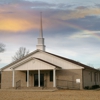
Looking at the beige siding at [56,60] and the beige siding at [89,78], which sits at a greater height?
the beige siding at [56,60]

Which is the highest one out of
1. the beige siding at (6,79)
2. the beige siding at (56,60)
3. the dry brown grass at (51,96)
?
the beige siding at (56,60)

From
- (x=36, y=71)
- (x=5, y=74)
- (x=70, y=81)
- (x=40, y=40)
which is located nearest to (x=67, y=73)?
(x=70, y=81)

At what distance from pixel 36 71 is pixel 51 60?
2.84 metres

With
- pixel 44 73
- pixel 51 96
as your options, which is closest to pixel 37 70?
pixel 44 73

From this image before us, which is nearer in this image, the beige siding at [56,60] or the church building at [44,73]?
the church building at [44,73]

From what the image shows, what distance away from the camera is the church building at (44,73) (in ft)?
127

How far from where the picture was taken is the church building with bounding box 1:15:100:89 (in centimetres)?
3869

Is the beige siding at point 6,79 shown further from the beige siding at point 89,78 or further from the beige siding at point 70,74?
the beige siding at point 89,78

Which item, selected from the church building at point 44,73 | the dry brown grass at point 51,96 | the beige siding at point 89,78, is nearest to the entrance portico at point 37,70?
the church building at point 44,73

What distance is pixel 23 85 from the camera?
41.8 meters

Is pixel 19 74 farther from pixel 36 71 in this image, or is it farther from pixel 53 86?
pixel 53 86

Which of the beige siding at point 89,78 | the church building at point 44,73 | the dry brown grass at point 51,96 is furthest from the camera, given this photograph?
the beige siding at point 89,78

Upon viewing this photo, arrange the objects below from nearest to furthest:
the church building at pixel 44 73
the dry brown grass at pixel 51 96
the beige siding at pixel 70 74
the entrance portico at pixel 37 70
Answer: the dry brown grass at pixel 51 96 → the entrance portico at pixel 37 70 → the church building at pixel 44 73 → the beige siding at pixel 70 74

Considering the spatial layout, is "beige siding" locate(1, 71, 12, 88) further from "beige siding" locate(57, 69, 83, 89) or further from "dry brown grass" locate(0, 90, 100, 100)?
"dry brown grass" locate(0, 90, 100, 100)
